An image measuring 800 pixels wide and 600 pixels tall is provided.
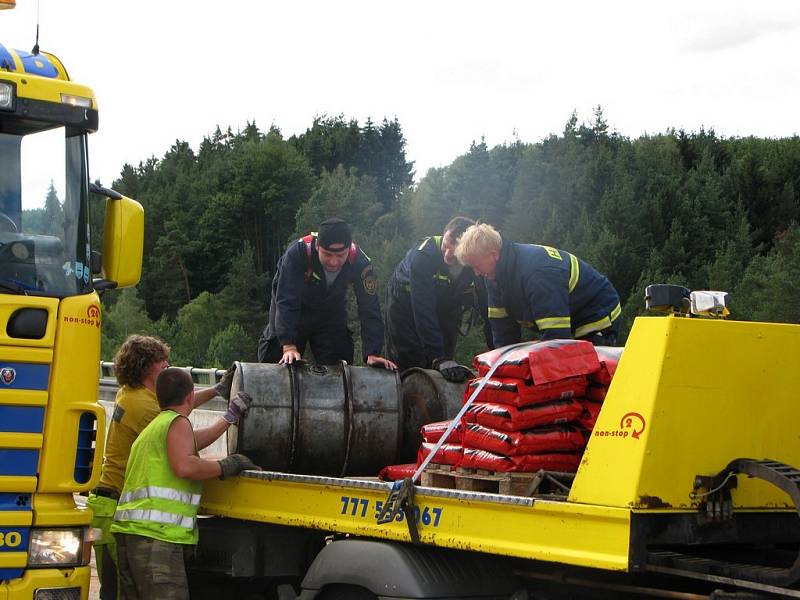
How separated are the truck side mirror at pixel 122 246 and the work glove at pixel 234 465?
1.04 meters

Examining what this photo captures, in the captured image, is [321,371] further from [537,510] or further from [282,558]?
[537,510]

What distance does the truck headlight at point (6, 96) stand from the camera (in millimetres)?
6121

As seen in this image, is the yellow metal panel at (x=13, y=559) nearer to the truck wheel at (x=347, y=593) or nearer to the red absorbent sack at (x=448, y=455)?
the truck wheel at (x=347, y=593)

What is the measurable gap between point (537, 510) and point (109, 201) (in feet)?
10.2

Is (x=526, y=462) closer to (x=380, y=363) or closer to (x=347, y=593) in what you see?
(x=347, y=593)

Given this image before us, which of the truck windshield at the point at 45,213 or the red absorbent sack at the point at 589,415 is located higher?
the truck windshield at the point at 45,213

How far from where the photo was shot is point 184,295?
10625cm

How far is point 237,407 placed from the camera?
6.55 m

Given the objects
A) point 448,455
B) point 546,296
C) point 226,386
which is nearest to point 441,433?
point 448,455

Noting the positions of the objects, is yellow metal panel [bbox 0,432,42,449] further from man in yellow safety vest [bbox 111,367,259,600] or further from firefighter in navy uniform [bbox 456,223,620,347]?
firefighter in navy uniform [bbox 456,223,620,347]

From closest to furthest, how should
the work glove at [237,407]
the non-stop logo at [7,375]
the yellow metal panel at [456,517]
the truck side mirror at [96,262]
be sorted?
the yellow metal panel at [456,517] → the non-stop logo at [7,375] → the truck side mirror at [96,262] → the work glove at [237,407]

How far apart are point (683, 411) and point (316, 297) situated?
3931 millimetres

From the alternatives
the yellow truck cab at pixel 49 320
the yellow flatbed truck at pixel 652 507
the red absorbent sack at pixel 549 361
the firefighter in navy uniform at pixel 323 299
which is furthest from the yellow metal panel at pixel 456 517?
the firefighter in navy uniform at pixel 323 299

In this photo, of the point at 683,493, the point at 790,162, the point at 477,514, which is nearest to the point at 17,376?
the point at 477,514
